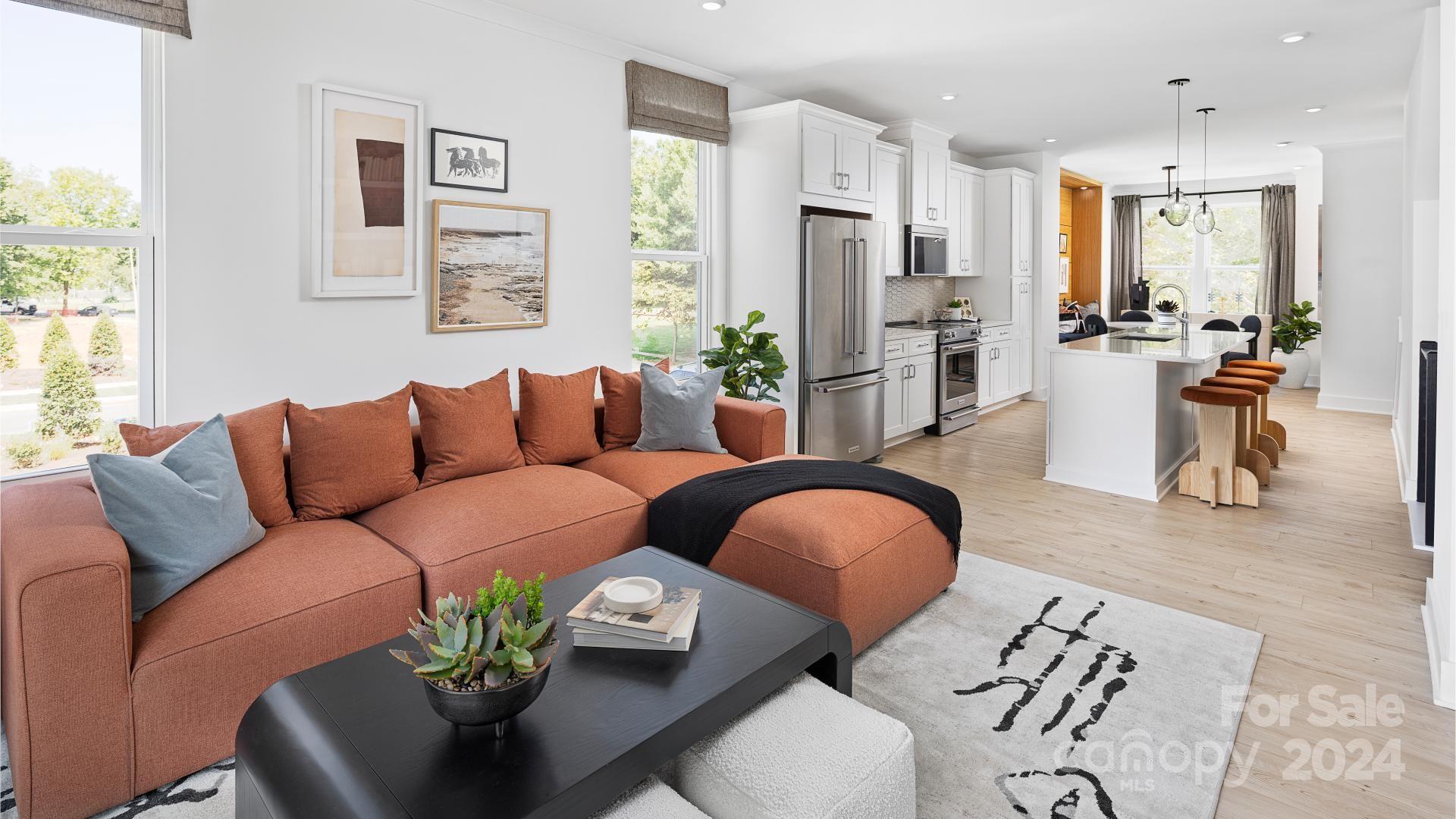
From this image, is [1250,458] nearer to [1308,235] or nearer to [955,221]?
[955,221]

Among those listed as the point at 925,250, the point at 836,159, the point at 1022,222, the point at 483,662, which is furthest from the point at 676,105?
the point at 1022,222

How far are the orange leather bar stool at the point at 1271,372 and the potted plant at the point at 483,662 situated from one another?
5.25 meters

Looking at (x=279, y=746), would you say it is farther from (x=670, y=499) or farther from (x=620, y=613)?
(x=670, y=499)

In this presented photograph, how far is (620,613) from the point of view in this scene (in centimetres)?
181

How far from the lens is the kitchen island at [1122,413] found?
445 centimetres

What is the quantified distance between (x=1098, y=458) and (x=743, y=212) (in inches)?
105

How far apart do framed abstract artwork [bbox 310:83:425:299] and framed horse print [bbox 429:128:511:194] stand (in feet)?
0.25

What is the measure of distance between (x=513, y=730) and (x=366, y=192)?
259 centimetres

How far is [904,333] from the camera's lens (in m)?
6.12

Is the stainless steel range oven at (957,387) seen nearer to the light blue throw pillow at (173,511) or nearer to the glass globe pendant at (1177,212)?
the glass globe pendant at (1177,212)

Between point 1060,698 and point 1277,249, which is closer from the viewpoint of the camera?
point 1060,698

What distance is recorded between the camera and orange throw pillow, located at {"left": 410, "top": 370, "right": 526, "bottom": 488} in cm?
307

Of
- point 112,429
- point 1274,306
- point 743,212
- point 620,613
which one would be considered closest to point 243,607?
point 620,613

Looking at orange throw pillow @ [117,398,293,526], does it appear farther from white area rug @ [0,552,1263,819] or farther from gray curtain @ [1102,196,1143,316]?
gray curtain @ [1102,196,1143,316]
